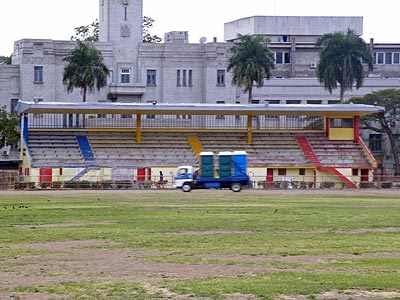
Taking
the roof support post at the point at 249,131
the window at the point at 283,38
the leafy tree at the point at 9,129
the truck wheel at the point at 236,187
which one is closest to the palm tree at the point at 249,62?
the roof support post at the point at 249,131

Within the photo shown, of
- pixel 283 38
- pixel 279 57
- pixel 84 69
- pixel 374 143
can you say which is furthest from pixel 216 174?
pixel 283 38

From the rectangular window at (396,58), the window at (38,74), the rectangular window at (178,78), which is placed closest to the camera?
the window at (38,74)

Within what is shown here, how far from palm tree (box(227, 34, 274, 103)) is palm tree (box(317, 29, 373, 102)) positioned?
585cm

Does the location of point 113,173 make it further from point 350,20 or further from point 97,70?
point 350,20

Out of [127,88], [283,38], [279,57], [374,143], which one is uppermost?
[283,38]

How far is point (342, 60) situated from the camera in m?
113

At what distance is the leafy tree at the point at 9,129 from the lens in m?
105

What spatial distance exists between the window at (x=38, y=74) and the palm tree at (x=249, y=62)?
19639mm

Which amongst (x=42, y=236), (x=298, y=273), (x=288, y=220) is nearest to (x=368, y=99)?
(x=288, y=220)

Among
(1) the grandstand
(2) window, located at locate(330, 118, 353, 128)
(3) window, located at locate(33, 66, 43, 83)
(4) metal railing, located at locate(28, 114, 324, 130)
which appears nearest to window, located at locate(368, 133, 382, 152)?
(4) metal railing, located at locate(28, 114, 324, 130)

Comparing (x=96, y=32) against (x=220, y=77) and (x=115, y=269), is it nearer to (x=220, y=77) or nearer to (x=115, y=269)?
(x=220, y=77)

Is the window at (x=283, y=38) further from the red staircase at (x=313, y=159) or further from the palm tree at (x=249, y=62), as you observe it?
the red staircase at (x=313, y=159)

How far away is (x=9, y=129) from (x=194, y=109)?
65.7 feet

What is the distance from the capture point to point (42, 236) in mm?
30688
